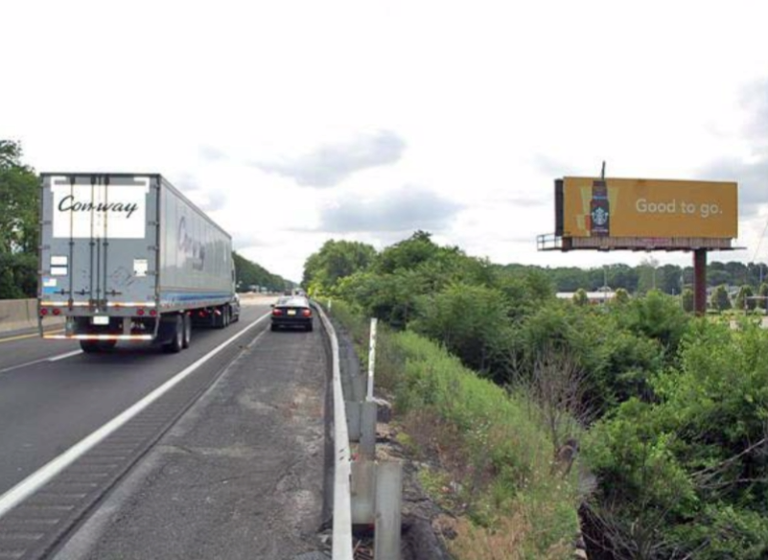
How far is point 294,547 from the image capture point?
4926 millimetres

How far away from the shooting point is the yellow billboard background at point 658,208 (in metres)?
47.6

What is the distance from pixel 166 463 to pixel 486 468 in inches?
123

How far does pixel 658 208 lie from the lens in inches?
1932

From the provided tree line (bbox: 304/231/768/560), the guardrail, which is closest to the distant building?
tree line (bbox: 304/231/768/560)

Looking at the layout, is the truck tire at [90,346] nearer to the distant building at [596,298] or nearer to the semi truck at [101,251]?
the semi truck at [101,251]

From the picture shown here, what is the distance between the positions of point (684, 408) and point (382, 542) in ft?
26.0

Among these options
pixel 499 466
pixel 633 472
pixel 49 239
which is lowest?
pixel 633 472

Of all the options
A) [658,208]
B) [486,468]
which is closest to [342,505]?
[486,468]

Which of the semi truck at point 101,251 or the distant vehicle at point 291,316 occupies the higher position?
the semi truck at point 101,251

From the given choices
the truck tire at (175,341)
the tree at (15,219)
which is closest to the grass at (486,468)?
the truck tire at (175,341)

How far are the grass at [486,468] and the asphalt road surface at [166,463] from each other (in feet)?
3.73

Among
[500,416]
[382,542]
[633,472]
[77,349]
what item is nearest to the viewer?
[382,542]

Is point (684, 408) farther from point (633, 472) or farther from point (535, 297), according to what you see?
point (535, 297)

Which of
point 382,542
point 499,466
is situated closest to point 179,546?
point 382,542
